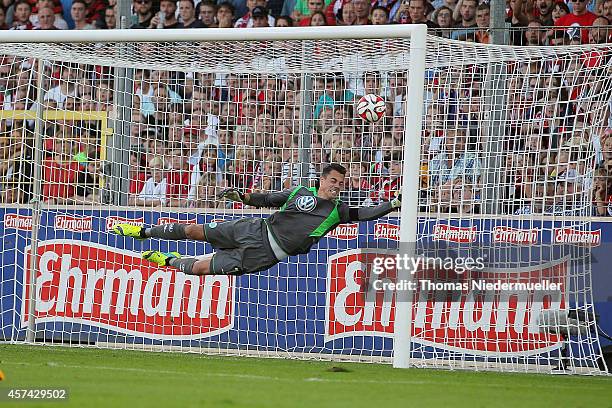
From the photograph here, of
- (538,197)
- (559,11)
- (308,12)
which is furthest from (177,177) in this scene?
(559,11)

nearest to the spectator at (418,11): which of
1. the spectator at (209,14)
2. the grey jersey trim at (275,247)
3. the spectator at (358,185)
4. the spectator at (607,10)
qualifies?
the spectator at (607,10)

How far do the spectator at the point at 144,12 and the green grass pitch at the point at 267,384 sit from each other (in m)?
6.61

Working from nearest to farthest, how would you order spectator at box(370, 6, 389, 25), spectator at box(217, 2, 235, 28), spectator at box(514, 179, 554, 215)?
spectator at box(514, 179, 554, 215)
spectator at box(370, 6, 389, 25)
spectator at box(217, 2, 235, 28)

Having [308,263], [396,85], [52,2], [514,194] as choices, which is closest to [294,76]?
[396,85]

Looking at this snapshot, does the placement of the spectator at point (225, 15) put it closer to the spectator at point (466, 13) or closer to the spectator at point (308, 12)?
the spectator at point (308, 12)

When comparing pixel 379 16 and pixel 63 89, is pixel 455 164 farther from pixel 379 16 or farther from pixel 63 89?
pixel 63 89

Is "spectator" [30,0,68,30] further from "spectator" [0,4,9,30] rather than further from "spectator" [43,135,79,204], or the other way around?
"spectator" [43,135,79,204]

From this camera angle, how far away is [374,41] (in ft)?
39.4

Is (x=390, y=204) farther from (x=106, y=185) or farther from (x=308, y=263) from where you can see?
(x=106, y=185)

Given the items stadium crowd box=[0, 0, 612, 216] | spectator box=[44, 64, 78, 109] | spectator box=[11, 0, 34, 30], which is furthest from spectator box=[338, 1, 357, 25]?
spectator box=[11, 0, 34, 30]

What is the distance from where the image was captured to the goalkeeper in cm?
1232

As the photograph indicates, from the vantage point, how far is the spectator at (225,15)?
55.2 ft

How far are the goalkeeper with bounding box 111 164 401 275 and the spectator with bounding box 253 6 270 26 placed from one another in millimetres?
4866

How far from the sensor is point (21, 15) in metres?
18.4
